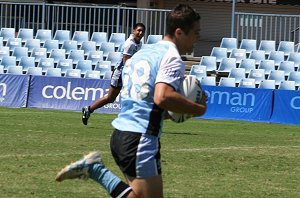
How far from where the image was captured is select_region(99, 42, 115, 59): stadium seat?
99.6ft

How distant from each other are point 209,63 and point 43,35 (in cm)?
647

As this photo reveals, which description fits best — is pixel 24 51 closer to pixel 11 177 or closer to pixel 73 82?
pixel 73 82

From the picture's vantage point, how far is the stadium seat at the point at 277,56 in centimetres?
2829

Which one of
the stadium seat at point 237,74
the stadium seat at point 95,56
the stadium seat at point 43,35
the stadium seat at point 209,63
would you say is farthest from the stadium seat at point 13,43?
the stadium seat at point 237,74

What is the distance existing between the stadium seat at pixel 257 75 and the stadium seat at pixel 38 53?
7210mm

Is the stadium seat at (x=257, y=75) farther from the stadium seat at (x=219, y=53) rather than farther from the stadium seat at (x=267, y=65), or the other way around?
the stadium seat at (x=219, y=53)

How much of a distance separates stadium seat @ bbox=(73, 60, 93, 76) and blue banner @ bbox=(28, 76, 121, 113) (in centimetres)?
271

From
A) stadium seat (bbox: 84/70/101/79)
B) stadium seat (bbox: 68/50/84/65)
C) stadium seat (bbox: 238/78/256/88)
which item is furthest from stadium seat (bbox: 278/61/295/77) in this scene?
stadium seat (bbox: 68/50/84/65)

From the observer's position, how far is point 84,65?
29.6m

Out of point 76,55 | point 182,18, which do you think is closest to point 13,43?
point 76,55

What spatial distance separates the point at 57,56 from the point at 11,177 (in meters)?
19.0

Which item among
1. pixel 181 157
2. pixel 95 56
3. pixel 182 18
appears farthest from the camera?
pixel 95 56

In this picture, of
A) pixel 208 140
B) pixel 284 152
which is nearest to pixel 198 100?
pixel 284 152

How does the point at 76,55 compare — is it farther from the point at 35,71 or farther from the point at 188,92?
the point at 188,92
